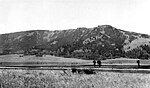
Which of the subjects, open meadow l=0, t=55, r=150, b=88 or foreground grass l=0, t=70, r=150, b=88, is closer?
foreground grass l=0, t=70, r=150, b=88

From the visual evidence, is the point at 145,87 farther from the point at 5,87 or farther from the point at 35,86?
the point at 5,87

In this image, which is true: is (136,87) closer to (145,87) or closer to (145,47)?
(145,87)

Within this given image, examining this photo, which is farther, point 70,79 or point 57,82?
point 70,79

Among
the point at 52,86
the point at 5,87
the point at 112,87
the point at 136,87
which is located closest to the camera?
the point at 5,87

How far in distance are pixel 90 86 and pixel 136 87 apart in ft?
12.2

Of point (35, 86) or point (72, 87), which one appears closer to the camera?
point (35, 86)

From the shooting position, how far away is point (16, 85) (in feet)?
45.4

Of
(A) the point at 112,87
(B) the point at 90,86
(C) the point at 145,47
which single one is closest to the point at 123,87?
(A) the point at 112,87

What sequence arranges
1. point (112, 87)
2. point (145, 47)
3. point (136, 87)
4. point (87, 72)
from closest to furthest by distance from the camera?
point (112, 87) < point (136, 87) < point (87, 72) < point (145, 47)

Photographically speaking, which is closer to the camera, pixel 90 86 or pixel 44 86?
pixel 44 86

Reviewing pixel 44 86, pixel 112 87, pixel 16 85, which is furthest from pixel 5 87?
pixel 112 87

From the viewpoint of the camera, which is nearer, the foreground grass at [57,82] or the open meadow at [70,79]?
the foreground grass at [57,82]

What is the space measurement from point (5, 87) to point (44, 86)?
195 cm

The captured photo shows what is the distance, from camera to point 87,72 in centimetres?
3131
